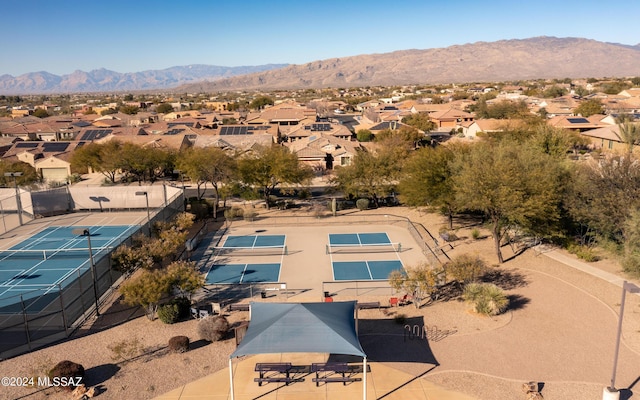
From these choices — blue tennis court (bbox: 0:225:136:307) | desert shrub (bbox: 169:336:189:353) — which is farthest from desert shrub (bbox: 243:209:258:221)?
desert shrub (bbox: 169:336:189:353)

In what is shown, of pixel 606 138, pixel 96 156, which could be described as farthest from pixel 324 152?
pixel 606 138

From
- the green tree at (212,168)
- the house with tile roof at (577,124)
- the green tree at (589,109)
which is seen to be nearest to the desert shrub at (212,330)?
the green tree at (212,168)

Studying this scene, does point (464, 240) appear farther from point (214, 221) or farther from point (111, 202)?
point (111, 202)

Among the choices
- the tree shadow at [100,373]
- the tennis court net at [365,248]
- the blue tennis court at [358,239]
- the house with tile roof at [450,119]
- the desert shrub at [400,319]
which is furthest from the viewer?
the house with tile roof at [450,119]

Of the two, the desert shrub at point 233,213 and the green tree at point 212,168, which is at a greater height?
the green tree at point 212,168

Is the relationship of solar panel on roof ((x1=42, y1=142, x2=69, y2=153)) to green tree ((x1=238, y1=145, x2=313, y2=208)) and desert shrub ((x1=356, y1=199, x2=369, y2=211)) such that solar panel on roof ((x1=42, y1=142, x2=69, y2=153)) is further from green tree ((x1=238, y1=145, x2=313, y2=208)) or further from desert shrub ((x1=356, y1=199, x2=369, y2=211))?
desert shrub ((x1=356, y1=199, x2=369, y2=211))

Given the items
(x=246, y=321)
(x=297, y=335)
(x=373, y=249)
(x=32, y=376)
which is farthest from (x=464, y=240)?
(x=32, y=376)

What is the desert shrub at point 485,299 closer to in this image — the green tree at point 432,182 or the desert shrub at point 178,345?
the green tree at point 432,182
